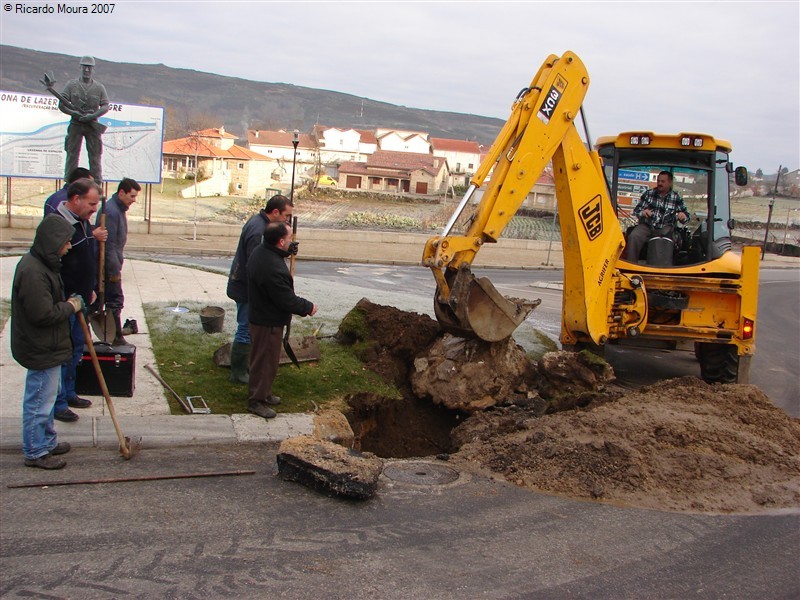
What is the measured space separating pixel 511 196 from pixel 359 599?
4.69 meters

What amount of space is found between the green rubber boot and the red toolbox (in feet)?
3.86

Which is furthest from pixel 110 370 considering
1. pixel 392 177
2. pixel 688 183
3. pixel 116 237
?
pixel 392 177

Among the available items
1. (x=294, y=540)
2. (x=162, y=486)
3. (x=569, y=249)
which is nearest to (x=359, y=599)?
(x=294, y=540)

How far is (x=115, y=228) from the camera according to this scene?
776 cm

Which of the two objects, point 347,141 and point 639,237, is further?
point 347,141

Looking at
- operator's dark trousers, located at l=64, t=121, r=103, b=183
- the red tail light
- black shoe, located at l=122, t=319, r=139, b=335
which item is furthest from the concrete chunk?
operator's dark trousers, located at l=64, t=121, r=103, b=183

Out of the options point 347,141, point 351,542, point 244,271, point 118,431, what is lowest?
point 351,542

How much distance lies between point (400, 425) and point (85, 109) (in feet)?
22.8

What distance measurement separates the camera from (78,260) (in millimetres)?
5906

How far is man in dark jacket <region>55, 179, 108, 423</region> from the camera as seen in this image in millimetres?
5801

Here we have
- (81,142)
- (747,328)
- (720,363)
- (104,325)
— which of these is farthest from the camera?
(81,142)

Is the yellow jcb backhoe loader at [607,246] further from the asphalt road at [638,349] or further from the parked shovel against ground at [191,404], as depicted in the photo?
the parked shovel against ground at [191,404]

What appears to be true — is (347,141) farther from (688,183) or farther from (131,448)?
(131,448)

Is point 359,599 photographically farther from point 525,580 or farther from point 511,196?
point 511,196
